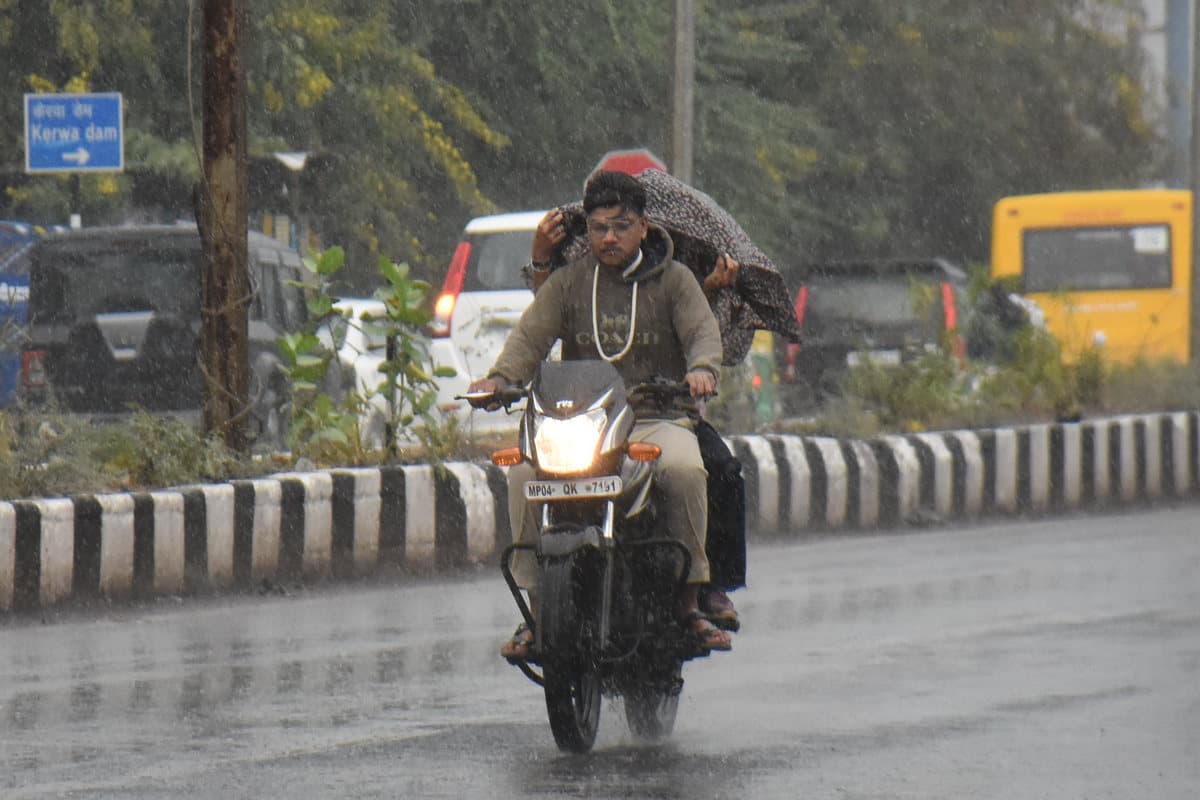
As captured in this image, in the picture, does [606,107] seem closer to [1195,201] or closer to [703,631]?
[1195,201]

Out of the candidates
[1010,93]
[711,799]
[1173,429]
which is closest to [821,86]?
[1010,93]

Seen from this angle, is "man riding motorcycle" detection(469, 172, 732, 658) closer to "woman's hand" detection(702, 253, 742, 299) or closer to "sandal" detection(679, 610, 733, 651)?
"sandal" detection(679, 610, 733, 651)

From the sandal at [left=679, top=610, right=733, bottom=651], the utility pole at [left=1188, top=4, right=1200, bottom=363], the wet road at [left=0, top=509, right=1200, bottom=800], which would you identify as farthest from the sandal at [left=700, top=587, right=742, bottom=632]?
the utility pole at [left=1188, top=4, right=1200, bottom=363]

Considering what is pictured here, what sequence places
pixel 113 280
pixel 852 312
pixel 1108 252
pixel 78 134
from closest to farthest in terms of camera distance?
pixel 113 280, pixel 78 134, pixel 852 312, pixel 1108 252

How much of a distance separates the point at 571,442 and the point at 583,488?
0.47ft

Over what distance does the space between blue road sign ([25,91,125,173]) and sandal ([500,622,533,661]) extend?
55.1 feet

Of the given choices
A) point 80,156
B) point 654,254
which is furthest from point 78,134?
point 654,254

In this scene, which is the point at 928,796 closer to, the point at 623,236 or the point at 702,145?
the point at 623,236

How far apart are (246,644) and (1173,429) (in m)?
10.4

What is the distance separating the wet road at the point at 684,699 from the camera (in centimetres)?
681

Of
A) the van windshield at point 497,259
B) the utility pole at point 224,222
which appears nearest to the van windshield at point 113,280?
the van windshield at point 497,259

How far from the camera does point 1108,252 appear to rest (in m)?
35.4

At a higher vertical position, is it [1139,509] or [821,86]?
[821,86]

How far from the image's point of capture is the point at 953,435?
56.0ft
